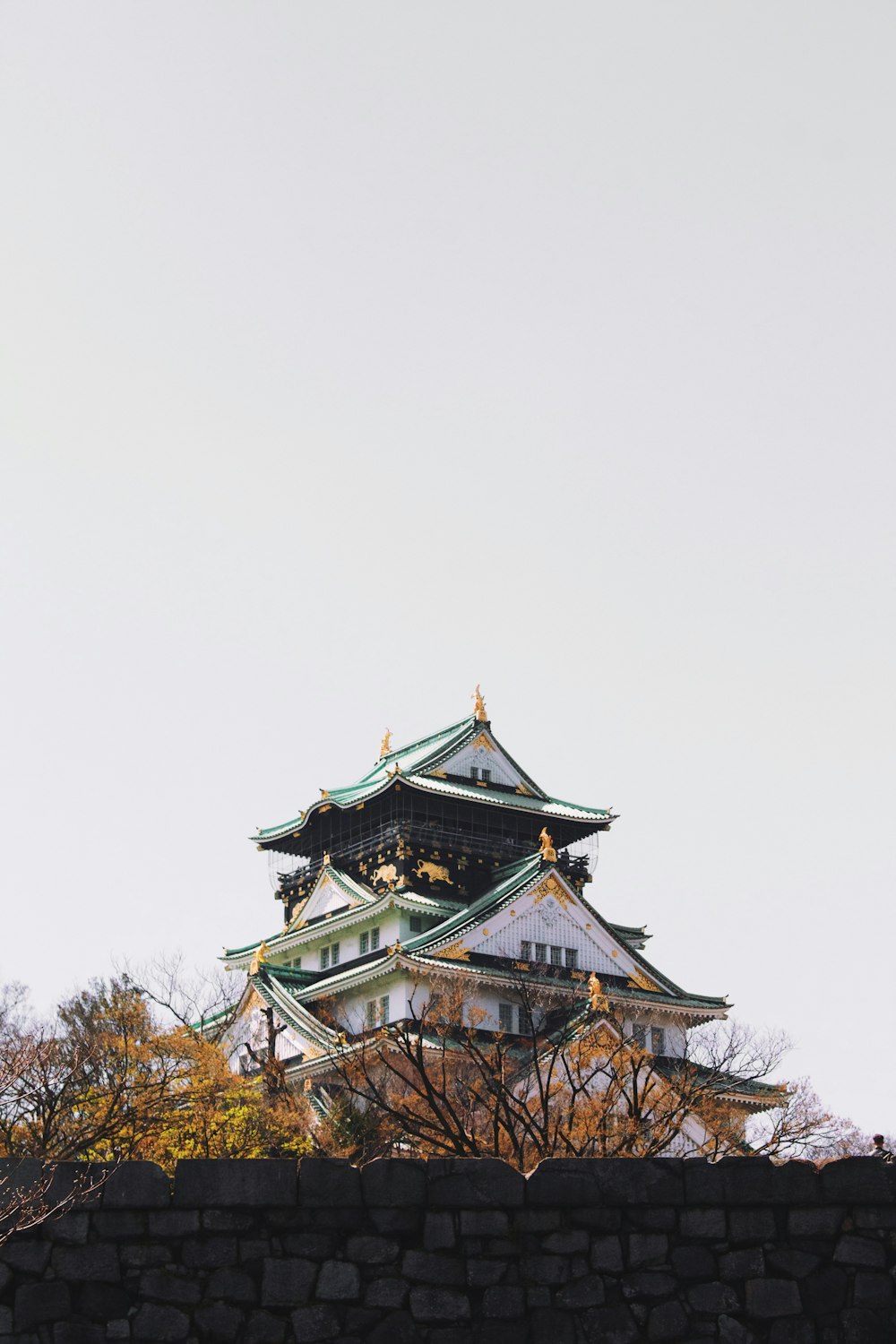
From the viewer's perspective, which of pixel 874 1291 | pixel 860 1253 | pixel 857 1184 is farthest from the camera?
pixel 857 1184

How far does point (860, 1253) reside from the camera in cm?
1205

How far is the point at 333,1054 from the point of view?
147 feet

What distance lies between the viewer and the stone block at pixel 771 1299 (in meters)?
11.9

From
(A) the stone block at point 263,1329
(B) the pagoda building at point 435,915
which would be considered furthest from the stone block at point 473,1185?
(B) the pagoda building at point 435,915

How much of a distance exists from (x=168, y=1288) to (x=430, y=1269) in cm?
204

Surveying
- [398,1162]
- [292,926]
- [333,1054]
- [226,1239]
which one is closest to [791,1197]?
[398,1162]

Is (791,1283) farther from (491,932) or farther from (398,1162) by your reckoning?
(491,932)

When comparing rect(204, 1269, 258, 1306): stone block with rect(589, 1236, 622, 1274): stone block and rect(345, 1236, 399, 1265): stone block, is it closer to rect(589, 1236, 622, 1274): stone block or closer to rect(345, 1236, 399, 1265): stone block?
rect(345, 1236, 399, 1265): stone block

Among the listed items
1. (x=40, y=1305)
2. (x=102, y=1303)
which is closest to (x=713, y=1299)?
(x=102, y=1303)

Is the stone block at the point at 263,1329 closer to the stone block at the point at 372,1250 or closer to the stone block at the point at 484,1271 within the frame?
the stone block at the point at 372,1250

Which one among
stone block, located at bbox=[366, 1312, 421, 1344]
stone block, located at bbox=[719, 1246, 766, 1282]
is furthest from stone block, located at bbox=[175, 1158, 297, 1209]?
stone block, located at bbox=[719, 1246, 766, 1282]

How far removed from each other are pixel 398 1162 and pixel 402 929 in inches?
1617

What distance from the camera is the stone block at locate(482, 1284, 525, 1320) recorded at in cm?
1173

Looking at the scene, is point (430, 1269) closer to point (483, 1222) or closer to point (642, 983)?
point (483, 1222)
